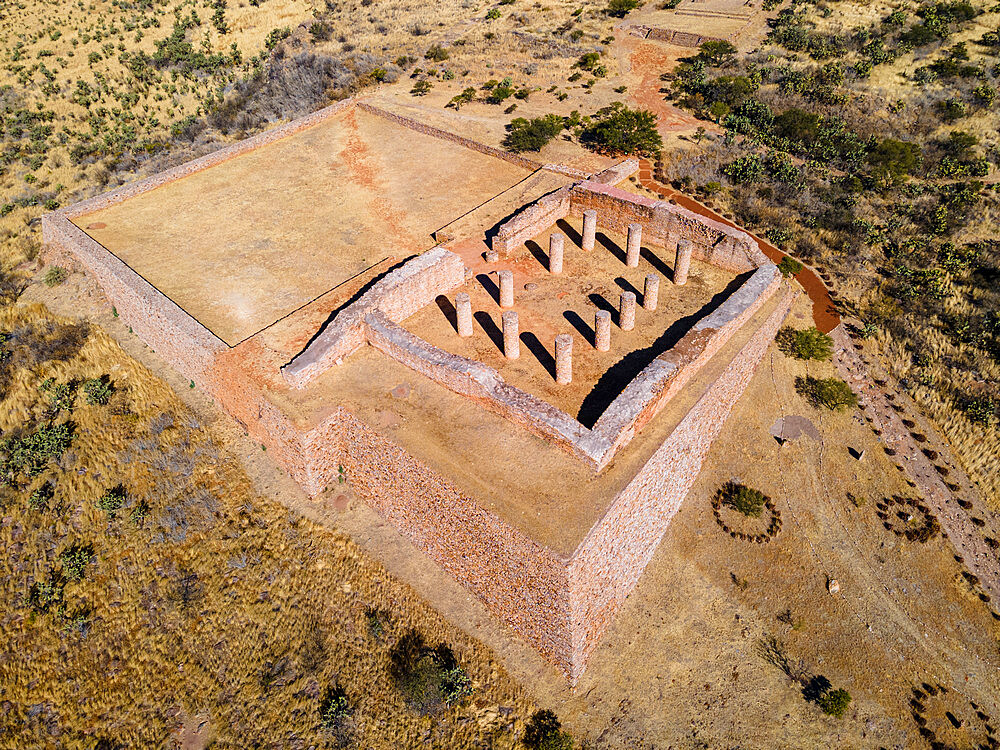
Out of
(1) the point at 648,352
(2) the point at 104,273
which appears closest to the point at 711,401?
(1) the point at 648,352

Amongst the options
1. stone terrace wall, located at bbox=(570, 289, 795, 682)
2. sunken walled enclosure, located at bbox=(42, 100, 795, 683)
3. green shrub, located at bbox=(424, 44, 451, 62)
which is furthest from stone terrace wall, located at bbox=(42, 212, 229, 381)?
green shrub, located at bbox=(424, 44, 451, 62)

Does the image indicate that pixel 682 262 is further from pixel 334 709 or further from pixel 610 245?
pixel 334 709

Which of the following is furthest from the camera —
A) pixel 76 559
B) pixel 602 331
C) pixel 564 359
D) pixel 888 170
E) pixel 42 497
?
pixel 888 170

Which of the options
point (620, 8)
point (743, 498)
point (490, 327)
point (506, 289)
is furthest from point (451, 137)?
point (620, 8)

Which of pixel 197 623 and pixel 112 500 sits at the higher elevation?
pixel 112 500

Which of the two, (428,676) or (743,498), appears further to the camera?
(743,498)

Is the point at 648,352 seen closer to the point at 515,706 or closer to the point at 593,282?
the point at 593,282
